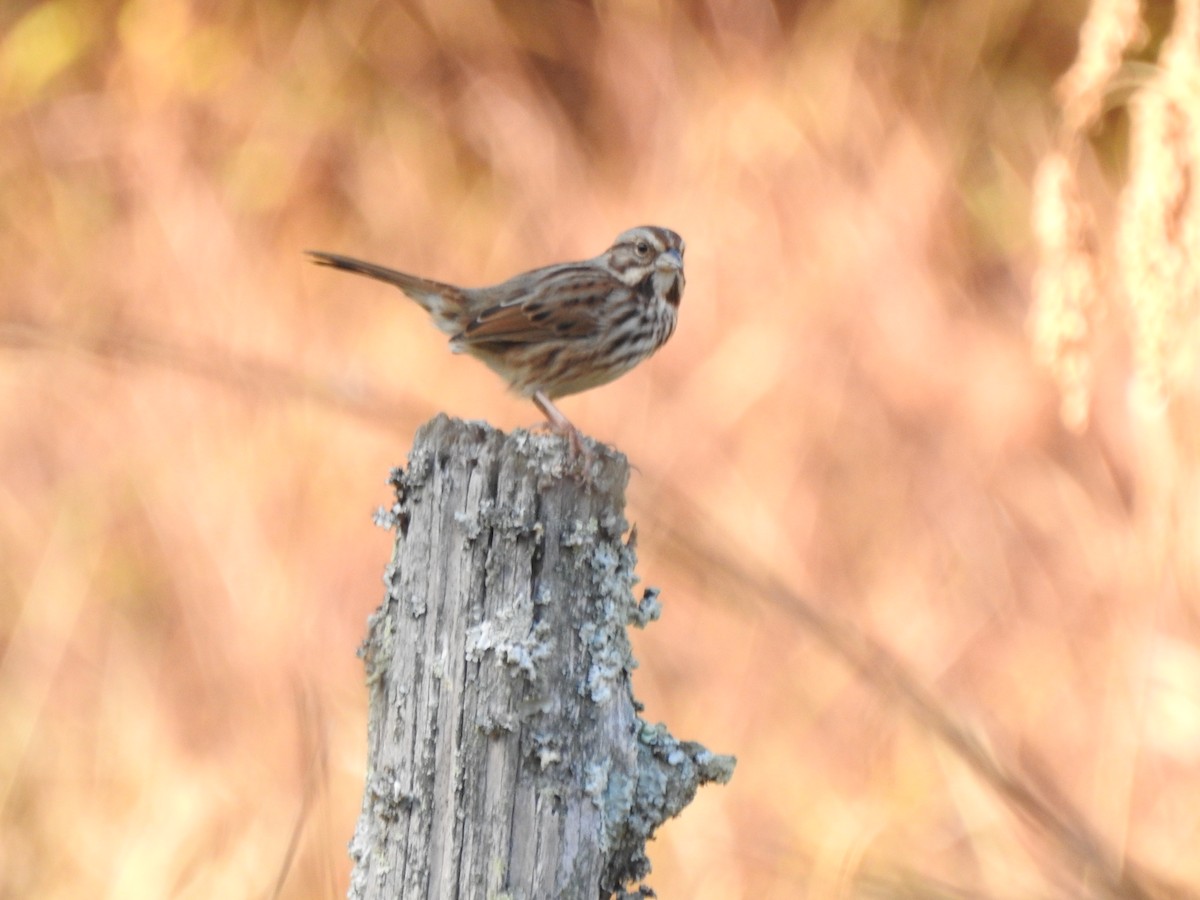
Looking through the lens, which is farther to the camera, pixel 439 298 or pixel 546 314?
pixel 439 298

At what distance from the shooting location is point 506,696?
1499 millimetres

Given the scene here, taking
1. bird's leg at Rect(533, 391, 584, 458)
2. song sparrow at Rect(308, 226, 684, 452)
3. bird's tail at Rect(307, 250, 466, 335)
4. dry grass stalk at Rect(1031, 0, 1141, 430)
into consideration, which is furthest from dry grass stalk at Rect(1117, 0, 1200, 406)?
bird's tail at Rect(307, 250, 466, 335)

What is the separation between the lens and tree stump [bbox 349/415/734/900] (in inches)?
58.8

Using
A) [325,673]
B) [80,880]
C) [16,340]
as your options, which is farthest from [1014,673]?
[16,340]

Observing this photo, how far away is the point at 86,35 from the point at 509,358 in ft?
10.4

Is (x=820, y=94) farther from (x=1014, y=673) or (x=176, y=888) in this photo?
(x=176, y=888)

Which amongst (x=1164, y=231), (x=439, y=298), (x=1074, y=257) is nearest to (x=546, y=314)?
(x=439, y=298)

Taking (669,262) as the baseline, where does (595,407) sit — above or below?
above

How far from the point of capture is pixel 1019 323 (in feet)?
16.3

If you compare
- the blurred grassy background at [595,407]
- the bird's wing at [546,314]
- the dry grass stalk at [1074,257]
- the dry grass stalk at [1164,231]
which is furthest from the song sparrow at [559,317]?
the dry grass stalk at [1164,231]

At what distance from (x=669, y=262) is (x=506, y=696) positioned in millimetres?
1684

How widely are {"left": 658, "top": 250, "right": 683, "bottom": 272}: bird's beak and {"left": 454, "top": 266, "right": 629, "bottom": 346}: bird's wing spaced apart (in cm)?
13

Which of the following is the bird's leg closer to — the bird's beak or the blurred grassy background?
the bird's beak

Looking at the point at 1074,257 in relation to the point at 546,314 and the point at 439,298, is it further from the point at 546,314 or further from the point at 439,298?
the point at 439,298
